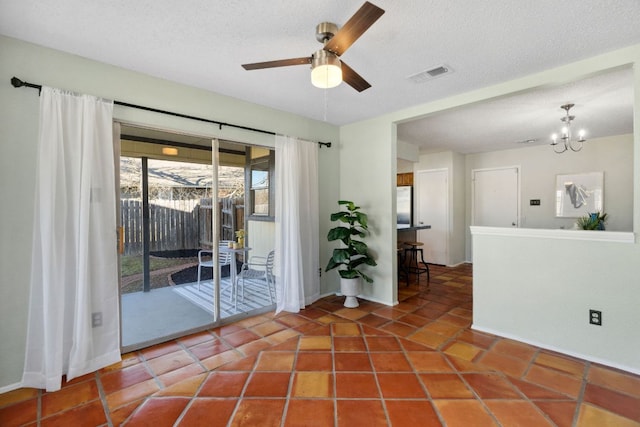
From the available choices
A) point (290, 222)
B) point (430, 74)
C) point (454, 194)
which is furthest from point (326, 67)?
point (454, 194)

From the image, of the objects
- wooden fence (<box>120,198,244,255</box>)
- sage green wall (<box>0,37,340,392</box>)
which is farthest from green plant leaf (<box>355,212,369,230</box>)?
sage green wall (<box>0,37,340,392</box>)

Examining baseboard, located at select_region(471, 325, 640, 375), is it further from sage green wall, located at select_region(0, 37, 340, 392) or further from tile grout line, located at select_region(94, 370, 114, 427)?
sage green wall, located at select_region(0, 37, 340, 392)

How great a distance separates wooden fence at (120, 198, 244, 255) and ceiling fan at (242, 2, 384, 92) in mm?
2135

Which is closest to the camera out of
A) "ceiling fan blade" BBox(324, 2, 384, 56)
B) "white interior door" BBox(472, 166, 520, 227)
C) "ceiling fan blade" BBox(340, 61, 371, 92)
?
"ceiling fan blade" BBox(324, 2, 384, 56)

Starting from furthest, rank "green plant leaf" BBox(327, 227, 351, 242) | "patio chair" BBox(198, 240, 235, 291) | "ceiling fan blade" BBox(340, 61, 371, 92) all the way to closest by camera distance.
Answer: "patio chair" BBox(198, 240, 235, 291) → "green plant leaf" BBox(327, 227, 351, 242) → "ceiling fan blade" BBox(340, 61, 371, 92)

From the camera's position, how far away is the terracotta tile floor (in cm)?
173

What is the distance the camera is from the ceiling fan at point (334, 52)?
4.62 ft

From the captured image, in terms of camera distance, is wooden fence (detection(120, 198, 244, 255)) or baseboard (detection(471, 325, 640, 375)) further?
wooden fence (detection(120, 198, 244, 255))

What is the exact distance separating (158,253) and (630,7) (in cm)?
519

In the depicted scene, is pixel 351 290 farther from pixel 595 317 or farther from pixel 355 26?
pixel 355 26

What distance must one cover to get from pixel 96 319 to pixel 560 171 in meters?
7.01

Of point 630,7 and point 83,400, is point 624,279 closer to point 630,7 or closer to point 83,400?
point 630,7

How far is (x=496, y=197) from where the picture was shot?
238 inches

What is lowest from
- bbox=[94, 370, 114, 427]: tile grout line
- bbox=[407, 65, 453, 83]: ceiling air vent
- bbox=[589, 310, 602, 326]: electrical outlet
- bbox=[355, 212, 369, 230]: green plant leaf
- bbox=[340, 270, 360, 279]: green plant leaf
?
bbox=[94, 370, 114, 427]: tile grout line
